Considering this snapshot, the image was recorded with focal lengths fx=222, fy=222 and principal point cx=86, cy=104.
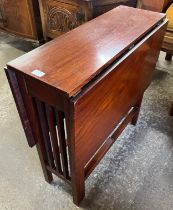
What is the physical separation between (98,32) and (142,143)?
791mm

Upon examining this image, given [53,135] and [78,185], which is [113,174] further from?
[53,135]

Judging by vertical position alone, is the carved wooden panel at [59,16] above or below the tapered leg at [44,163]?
above

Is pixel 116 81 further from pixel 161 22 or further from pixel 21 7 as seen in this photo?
pixel 21 7

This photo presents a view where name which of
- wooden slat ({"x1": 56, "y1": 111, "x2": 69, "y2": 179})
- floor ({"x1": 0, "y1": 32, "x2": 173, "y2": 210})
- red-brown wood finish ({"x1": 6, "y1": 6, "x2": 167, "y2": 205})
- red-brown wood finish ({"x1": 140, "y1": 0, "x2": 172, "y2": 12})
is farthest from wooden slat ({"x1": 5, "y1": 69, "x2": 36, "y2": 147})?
red-brown wood finish ({"x1": 140, "y1": 0, "x2": 172, "y2": 12})

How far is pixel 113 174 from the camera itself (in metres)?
1.27

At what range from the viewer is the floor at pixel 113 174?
3.76 ft

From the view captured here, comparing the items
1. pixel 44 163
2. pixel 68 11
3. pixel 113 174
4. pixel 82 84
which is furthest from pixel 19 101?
pixel 68 11

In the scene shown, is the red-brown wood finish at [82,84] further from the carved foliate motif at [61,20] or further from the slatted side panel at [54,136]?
the carved foliate motif at [61,20]

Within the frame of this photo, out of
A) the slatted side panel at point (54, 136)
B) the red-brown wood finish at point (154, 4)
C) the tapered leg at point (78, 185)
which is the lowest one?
the tapered leg at point (78, 185)

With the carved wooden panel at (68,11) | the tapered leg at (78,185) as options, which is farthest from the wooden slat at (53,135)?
the carved wooden panel at (68,11)

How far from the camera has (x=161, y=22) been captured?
1.13m

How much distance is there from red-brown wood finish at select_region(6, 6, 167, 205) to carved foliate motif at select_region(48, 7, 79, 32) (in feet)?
1.72

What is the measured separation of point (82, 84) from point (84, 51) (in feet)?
0.71

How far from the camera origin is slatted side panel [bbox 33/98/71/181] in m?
0.81
